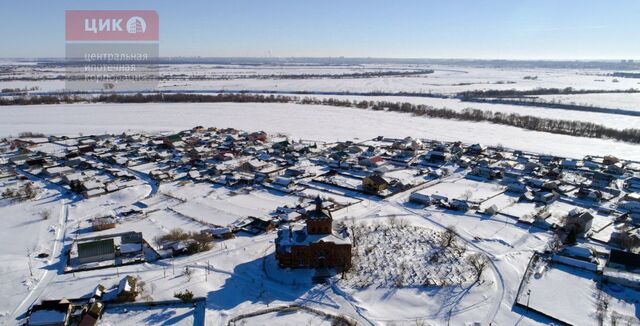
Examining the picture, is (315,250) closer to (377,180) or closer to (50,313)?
(50,313)

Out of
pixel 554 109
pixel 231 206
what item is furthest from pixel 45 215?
pixel 554 109

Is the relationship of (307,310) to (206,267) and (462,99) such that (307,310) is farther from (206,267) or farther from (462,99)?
(462,99)

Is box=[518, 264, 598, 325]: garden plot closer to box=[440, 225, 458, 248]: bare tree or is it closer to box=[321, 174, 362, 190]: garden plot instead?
box=[440, 225, 458, 248]: bare tree

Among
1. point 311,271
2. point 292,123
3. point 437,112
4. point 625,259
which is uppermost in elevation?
point 437,112

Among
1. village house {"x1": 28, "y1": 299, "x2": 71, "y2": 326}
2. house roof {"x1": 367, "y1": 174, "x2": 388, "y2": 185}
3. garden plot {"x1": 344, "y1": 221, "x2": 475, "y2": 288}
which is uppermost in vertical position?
house roof {"x1": 367, "y1": 174, "x2": 388, "y2": 185}

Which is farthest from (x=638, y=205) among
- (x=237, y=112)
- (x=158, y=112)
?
(x=158, y=112)

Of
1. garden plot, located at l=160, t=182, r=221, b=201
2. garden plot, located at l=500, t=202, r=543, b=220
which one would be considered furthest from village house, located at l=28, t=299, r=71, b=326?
garden plot, located at l=500, t=202, r=543, b=220
